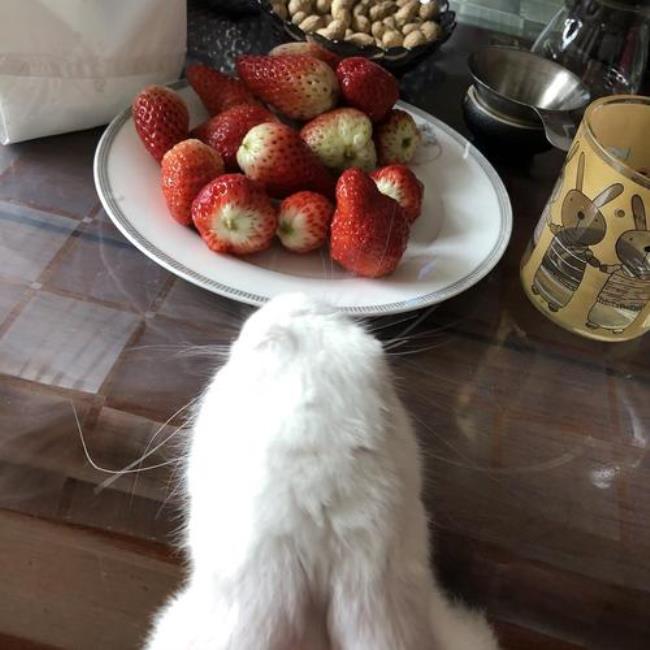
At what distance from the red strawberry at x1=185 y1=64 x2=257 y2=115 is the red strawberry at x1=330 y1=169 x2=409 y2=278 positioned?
16 centimetres

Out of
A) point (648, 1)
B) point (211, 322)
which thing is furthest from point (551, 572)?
point (648, 1)

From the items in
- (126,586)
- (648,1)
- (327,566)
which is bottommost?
(126,586)

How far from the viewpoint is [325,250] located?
63 cm

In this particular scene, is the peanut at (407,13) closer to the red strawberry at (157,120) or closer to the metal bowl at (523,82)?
the metal bowl at (523,82)

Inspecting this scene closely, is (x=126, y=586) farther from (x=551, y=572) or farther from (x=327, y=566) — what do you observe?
(x=551, y=572)

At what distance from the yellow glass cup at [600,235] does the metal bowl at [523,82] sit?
0.14 m

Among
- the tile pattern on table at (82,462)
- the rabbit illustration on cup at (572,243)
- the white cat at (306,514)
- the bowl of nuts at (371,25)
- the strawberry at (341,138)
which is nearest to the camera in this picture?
the white cat at (306,514)

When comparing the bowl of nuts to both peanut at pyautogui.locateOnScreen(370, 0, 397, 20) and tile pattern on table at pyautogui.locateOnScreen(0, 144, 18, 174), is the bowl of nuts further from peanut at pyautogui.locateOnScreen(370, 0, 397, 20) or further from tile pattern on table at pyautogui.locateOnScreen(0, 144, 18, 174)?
tile pattern on table at pyautogui.locateOnScreen(0, 144, 18, 174)

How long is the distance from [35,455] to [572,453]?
Result: 356 mm

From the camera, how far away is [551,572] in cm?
47

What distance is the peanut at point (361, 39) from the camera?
792 mm

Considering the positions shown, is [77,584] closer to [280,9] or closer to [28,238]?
Result: [28,238]

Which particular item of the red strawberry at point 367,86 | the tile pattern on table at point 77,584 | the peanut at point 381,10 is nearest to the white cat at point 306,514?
the tile pattern on table at point 77,584

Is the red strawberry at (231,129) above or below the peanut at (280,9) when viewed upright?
below
